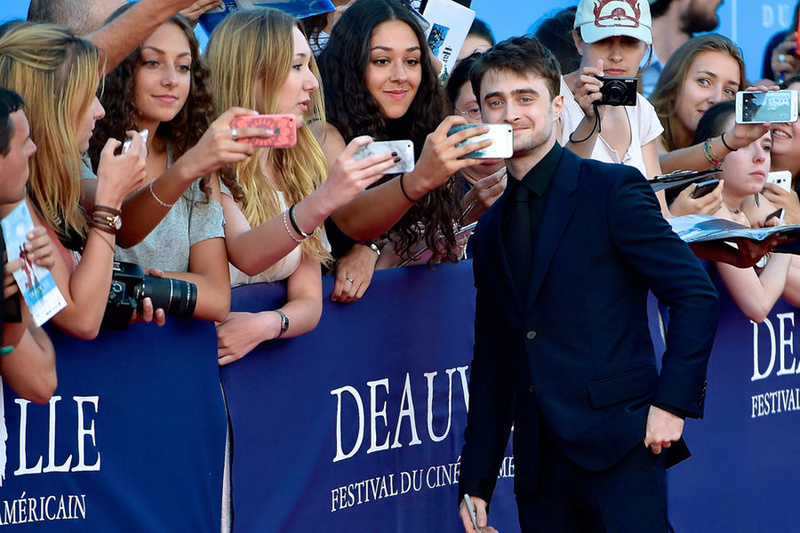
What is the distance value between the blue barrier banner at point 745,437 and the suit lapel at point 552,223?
5.82 ft

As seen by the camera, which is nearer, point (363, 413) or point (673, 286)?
point (673, 286)

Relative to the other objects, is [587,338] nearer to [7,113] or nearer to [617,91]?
[7,113]

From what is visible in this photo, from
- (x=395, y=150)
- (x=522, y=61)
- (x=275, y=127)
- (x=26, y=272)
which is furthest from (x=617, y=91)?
(x=26, y=272)

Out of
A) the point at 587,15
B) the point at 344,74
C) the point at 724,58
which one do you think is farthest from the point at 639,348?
the point at 724,58

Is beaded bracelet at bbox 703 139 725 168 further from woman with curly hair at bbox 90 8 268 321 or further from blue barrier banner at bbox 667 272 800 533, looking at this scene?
woman with curly hair at bbox 90 8 268 321

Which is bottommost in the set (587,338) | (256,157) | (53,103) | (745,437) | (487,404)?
(745,437)

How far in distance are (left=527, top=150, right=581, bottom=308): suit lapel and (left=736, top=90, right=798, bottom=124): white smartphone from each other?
227 centimetres

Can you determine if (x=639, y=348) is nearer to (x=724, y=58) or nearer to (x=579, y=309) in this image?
(x=579, y=309)

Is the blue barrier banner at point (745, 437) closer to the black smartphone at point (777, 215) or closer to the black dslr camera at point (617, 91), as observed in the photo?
the black smartphone at point (777, 215)

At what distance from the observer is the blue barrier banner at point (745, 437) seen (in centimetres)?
511

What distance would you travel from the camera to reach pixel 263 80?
4281 millimetres

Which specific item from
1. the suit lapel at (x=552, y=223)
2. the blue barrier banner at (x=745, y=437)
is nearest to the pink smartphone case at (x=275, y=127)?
the suit lapel at (x=552, y=223)

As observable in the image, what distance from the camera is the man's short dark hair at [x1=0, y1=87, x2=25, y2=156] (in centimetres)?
304

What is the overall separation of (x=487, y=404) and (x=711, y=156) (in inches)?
102
